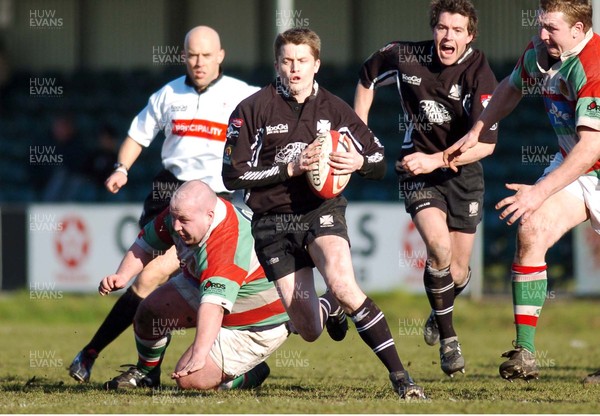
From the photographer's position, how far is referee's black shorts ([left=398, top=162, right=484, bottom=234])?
26.7 feet

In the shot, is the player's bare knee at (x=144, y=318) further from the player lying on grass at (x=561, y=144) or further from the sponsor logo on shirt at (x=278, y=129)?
the player lying on grass at (x=561, y=144)

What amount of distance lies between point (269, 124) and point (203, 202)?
68cm

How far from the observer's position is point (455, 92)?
26.0 ft

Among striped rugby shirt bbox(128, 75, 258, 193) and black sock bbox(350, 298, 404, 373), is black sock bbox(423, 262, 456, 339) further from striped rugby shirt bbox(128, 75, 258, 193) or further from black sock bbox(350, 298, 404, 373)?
striped rugby shirt bbox(128, 75, 258, 193)

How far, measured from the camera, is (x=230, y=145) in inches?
277

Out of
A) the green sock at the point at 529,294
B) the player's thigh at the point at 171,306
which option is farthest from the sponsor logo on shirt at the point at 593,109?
the player's thigh at the point at 171,306

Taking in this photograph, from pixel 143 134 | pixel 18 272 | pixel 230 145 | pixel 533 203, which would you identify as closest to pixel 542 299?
pixel 533 203

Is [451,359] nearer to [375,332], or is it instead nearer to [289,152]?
[375,332]

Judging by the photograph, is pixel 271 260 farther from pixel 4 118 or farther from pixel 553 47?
pixel 4 118

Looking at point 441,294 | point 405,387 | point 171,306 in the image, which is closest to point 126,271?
point 171,306

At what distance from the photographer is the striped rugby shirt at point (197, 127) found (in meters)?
8.71

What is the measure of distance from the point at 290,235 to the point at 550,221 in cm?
169

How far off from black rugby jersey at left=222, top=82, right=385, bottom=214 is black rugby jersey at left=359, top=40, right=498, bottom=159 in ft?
3.48

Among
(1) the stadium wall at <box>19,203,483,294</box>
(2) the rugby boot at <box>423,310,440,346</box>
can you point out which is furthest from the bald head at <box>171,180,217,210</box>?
(1) the stadium wall at <box>19,203,483,294</box>
